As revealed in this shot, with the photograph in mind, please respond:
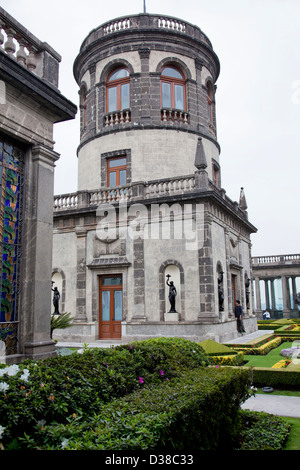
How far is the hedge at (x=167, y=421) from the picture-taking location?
3.71m

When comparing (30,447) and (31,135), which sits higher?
(31,135)

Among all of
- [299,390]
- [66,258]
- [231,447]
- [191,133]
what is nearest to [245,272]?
[191,133]

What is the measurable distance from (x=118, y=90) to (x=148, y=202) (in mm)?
8683

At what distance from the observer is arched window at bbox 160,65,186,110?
24188 millimetres

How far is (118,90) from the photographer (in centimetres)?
2462

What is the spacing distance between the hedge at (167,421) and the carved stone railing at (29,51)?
6243 mm

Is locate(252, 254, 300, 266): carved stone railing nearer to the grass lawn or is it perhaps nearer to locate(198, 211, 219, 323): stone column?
locate(198, 211, 219, 323): stone column

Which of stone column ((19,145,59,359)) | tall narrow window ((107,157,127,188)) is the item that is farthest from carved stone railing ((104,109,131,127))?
stone column ((19,145,59,359))

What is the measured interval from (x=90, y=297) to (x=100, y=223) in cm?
400

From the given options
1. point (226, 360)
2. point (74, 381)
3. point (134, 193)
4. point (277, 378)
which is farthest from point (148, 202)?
point (74, 381)

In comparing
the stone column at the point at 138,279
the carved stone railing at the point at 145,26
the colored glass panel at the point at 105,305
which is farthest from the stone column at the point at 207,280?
the carved stone railing at the point at 145,26

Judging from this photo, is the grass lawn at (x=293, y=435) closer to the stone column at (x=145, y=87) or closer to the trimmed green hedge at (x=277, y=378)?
the trimmed green hedge at (x=277, y=378)

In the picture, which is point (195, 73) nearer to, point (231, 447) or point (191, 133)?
point (191, 133)
